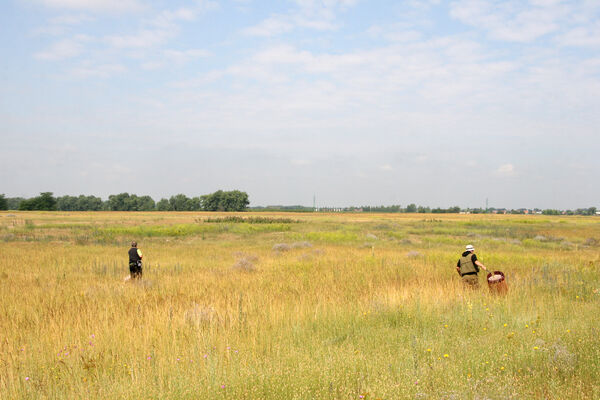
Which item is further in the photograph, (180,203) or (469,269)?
(180,203)

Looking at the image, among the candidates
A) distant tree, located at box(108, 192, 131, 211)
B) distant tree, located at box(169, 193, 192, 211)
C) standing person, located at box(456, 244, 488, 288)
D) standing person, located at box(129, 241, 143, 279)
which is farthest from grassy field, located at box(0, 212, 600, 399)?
distant tree, located at box(108, 192, 131, 211)

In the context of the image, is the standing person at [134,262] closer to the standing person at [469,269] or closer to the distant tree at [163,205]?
the standing person at [469,269]

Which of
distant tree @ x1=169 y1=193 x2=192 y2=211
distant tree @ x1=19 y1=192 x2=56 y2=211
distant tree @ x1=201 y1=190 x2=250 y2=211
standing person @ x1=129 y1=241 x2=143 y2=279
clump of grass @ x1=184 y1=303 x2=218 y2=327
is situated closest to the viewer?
clump of grass @ x1=184 y1=303 x2=218 y2=327

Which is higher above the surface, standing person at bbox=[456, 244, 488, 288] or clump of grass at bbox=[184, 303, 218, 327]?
standing person at bbox=[456, 244, 488, 288]

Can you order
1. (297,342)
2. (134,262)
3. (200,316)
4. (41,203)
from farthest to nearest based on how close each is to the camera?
1. (41,203)
2. (134,262)
3. (200,316)
4. (297,342)

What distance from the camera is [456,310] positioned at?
25.0 ft

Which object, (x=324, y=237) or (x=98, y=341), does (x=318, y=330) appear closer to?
(x=98, y=341)

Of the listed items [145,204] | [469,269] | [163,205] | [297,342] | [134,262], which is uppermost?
[145,204]

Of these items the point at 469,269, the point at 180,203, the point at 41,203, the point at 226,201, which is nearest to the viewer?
the point at 469,269

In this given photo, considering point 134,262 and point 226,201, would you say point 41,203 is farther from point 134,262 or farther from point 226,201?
point 134,262

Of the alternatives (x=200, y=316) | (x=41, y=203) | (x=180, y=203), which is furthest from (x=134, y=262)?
(x=180, y=203)

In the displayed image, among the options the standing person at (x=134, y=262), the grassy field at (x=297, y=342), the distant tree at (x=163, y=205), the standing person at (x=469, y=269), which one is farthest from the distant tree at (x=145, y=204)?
the standing person at (x=469, y=269)

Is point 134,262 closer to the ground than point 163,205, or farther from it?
closer to the ground

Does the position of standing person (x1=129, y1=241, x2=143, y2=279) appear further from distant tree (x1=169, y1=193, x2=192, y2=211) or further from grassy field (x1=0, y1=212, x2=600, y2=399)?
distant tree (x1=169, y1=193, x2=192, y2=211)
